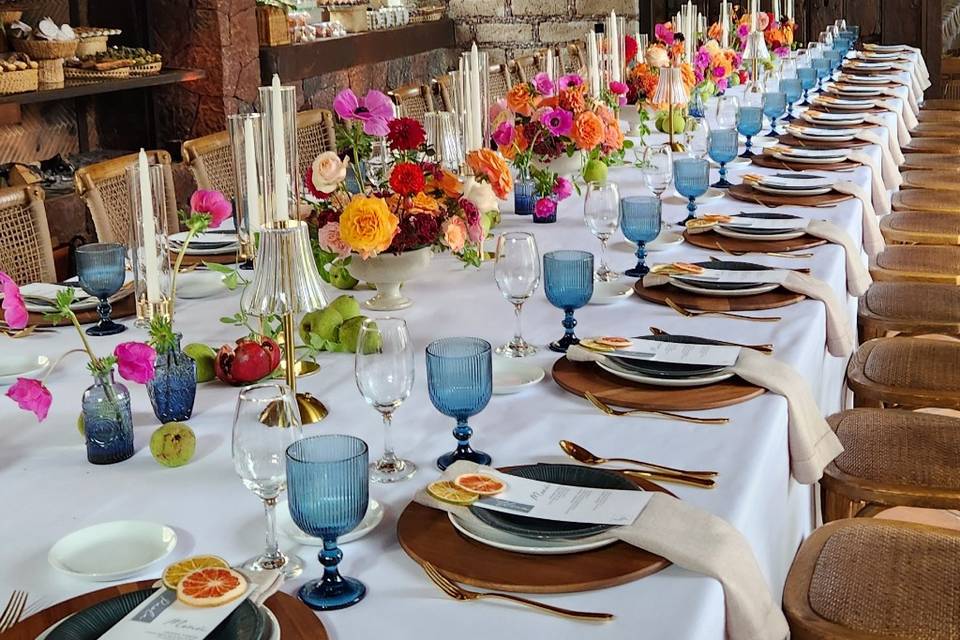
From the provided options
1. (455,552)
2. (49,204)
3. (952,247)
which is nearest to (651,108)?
(952,247)

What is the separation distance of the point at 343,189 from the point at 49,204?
242 centimetres

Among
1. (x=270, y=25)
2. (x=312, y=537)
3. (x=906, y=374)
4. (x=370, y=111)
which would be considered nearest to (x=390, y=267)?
(x=370, y=111)

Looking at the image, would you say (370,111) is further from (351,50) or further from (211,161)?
(351,50)

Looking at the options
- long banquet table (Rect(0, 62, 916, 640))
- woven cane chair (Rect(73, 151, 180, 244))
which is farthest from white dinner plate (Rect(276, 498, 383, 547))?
woven cane chair (Rect(73, 151, 180, 244))

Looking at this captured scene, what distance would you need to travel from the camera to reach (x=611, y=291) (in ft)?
7.14

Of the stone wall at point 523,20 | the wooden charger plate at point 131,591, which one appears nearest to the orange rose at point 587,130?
the wooden charger plate at point 131,591

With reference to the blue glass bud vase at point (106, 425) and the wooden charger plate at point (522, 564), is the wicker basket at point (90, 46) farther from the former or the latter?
the wooden charger plate at point (522, 564)

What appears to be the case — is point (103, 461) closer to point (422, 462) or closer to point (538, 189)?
point (422, 462)

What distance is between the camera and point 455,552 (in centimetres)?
117

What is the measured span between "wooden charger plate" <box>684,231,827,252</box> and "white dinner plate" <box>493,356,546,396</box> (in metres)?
0.83

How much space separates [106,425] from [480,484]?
1.64 feet

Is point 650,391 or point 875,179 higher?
point 875,179

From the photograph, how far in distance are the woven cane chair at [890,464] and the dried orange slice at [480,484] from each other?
900mm

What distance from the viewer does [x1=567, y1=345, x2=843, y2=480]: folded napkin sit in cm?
164
